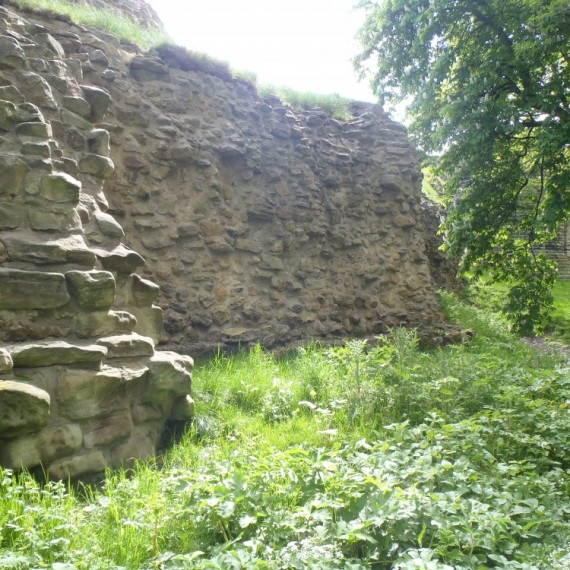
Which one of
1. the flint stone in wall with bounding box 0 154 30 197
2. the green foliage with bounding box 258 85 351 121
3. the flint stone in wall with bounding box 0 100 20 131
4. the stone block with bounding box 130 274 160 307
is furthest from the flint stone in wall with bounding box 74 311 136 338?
the green foliage with bounding box 258 85 351 121

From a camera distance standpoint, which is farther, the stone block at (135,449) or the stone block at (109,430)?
the stone block at (135,449)

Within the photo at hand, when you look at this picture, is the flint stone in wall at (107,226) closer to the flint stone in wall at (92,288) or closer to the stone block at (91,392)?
the flint stone in wall at (92,288)

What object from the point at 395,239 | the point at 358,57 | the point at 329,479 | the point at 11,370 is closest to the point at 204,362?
the point at 11,370

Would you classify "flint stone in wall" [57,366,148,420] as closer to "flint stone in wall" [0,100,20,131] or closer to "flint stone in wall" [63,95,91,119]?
"flint stone in wall" [0,100,20,131]

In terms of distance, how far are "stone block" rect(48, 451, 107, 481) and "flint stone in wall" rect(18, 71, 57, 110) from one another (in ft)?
9.46

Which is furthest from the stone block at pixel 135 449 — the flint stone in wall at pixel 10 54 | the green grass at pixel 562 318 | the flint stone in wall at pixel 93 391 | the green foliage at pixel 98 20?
the green grass at pixel 562 318

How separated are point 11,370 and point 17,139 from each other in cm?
181

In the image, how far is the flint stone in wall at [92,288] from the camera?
12.0ft

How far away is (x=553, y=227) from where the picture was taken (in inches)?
267

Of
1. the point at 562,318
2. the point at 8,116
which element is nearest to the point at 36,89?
the point at 8,116

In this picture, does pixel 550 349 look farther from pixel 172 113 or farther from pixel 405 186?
pixel 172 113

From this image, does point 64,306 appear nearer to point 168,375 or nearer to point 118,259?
point 118,259

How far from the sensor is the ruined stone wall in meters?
3.29

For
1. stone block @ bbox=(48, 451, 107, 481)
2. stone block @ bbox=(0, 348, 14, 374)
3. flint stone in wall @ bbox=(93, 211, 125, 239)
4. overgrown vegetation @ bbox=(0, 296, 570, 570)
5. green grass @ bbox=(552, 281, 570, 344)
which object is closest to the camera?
overgrown vegetation @ bbox=(0, 296, 570, 570)
